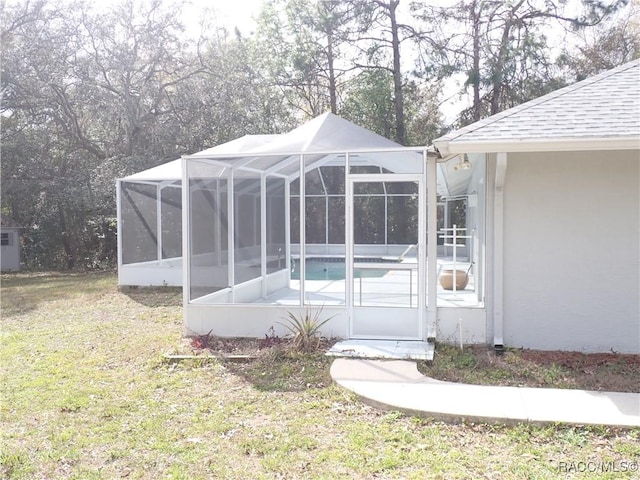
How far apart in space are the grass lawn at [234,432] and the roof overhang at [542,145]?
2814 millimetres

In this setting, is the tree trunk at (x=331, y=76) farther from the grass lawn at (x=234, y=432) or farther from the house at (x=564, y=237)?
the grass lawn at (x=234, y=432)

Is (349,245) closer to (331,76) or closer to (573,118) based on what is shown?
(573,118)

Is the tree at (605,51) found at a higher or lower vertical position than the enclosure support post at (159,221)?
higher

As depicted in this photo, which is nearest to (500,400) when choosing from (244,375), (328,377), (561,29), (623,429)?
(623,429)

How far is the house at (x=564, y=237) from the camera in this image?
21.1 ft

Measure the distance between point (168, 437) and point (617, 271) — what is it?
534 centimetres

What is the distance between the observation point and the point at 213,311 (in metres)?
7.52

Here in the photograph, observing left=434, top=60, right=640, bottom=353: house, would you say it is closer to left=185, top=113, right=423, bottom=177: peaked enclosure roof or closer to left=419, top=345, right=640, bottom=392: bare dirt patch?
left=419, top=345, right=640, bottom=392: bare dirt patch

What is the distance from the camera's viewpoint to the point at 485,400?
479 centimetres

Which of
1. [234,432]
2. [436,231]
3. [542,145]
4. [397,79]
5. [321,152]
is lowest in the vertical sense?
[234,432]

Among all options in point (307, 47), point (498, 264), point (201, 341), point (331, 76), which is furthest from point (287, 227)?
point (307, 47)

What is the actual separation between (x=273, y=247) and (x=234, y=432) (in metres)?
3.84

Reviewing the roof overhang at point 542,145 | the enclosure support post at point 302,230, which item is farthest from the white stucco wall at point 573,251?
the enclosure support post at point 302,230

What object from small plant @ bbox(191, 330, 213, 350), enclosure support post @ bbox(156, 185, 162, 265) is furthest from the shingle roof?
enclosure support post @ bbox(156, 185, 162, 265)
